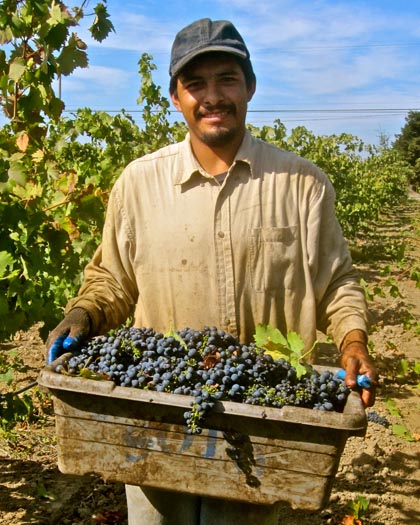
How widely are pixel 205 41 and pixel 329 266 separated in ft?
2.92

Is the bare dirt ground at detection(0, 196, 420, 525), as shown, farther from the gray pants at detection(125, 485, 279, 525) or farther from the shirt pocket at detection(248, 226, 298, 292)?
the gray pants at detection(125, 485, 279, 525)

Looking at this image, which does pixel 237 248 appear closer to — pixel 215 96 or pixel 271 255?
pixel 271 255

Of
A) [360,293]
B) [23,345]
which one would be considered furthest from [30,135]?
[23,345]

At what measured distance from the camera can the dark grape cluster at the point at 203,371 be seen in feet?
5.59

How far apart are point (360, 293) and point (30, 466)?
110 inches

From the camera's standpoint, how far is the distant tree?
5638 centimetres

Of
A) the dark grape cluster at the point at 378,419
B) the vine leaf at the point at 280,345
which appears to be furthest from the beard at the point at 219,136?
the dark grape cluster at the point at 378,419

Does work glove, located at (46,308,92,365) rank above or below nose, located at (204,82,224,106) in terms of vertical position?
below

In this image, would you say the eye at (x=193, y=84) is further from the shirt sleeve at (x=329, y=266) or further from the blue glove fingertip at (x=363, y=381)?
the blue glove fingertip at (x=363, y=381)

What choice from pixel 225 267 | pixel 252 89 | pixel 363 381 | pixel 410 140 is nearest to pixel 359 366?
pixel 363 381

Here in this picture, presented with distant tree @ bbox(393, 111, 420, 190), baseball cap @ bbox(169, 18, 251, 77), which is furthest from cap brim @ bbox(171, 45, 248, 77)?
distant tree @ bbox(393, 111, 420, 190)

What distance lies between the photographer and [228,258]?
2.32m

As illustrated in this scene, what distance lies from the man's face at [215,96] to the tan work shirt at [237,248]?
4.5 inches

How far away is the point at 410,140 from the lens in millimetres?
58969
